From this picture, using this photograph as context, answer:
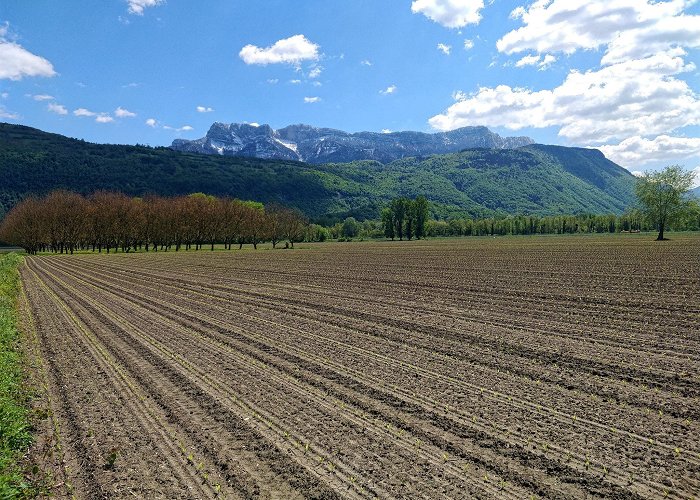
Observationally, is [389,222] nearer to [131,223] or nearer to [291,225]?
[291,225]

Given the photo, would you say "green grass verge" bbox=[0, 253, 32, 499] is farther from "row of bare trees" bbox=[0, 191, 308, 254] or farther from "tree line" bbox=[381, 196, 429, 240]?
"tree line" bbox=[381, 196, 429, 240]

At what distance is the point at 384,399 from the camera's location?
10.8 metres

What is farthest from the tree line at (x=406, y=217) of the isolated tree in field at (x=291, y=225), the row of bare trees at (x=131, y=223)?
the row of bare trees at (x=131, y=223)

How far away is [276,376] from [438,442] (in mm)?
5649

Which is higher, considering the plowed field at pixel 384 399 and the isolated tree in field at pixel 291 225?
the isolated tree in field at pixel 291 225

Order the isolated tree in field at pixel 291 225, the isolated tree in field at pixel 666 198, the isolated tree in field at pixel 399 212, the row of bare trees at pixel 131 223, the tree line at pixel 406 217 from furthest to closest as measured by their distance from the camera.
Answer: the isolated tree in field at pixel 399 212
the tree line at pixel 406 217
the isolated tree in field at pixel 291 225
the row of bare trees at pixel 131 223
the isolated tree in field at pixel 666 198

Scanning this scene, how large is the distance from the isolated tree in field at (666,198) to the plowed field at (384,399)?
7664cm

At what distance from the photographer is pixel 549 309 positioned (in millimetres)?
20875

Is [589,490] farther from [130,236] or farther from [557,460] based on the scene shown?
[130,236]

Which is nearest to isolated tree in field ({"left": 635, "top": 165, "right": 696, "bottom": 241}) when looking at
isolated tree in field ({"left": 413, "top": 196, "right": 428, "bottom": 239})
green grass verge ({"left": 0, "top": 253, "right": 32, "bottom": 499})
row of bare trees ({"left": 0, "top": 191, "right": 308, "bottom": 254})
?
isolated tree in field ({"left": 413, "top": 196, "right": 428, "bottom": 239})

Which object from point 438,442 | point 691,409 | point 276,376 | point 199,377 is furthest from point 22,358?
point 691,409

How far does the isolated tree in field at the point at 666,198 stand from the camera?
85231 mm

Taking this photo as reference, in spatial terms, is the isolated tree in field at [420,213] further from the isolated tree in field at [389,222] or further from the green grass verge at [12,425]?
the green grass verge at [12,425]

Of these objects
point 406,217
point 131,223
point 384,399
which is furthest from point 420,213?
point 384,399
